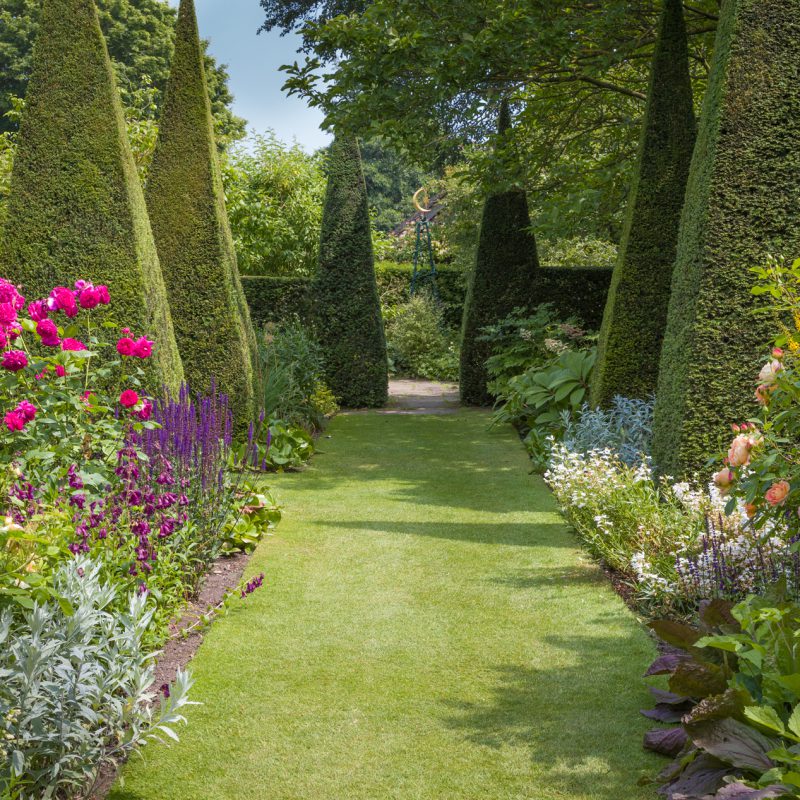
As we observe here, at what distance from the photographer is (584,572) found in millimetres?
5297

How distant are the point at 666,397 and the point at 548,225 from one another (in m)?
6.28

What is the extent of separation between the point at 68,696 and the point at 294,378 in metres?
8.83

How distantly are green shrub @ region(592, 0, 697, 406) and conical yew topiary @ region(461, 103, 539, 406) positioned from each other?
4974mm

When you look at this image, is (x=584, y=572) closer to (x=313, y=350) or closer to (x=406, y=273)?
(x=313, y=350)

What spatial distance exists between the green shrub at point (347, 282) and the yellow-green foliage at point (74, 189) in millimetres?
6410

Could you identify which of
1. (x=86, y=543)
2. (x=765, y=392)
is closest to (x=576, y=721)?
(x=765, y=392)

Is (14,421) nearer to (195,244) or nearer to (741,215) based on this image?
(741,215)

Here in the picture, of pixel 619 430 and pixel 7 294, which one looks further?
pixel 619 430

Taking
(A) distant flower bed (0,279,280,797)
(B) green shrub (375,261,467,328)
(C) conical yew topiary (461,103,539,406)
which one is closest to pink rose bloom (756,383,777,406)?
(A) distant flower bed (0,279,280,797)

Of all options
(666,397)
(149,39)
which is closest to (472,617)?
(666,397)

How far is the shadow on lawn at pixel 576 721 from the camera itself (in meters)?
3.00

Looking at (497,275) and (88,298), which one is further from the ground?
(497,275)

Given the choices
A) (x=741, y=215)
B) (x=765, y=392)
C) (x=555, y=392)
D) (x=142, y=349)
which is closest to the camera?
(x=765, y=392)

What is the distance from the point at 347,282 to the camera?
1288cm
